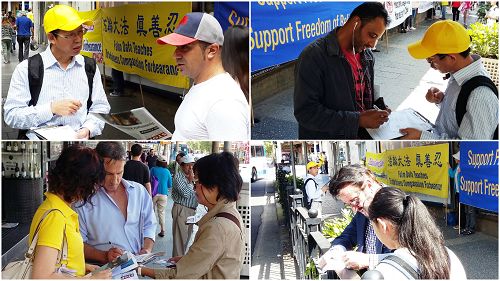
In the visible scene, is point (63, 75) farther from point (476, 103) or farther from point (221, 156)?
point (476, 103)

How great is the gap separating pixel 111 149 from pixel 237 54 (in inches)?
30.4

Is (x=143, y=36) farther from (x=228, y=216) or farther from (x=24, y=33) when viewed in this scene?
(x=228, y=216)

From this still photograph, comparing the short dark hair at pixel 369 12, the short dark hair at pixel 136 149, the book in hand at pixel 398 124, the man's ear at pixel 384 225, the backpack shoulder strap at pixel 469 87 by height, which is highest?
the short dark hair at pixel 369 12

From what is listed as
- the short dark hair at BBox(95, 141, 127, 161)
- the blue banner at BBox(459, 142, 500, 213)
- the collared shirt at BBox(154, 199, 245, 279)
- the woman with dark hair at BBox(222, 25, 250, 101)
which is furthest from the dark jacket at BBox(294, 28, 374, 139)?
the short dark hair at BBox(95, 141, 127, 161)

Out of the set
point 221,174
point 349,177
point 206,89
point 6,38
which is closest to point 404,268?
point 349,177

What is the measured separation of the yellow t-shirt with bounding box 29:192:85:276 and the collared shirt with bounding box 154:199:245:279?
46cm

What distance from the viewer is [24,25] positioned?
7.74ft

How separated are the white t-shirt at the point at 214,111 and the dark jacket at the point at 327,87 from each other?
0.96ft

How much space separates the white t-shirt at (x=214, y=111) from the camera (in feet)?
6.42

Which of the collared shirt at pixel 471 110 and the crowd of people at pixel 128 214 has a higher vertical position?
the collared shirt at pixel 471 110

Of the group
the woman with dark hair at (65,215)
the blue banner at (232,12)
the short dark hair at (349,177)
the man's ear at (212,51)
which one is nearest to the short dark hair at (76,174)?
the woman with dark hair at (65,215)

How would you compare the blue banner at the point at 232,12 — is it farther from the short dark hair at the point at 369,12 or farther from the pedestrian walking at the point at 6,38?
the pedestrian walking at the point at 6,38

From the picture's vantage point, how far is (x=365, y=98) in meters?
2.26

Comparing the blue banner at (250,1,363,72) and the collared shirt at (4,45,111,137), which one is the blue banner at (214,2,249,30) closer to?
the blue banner at (250,1,363,72)
